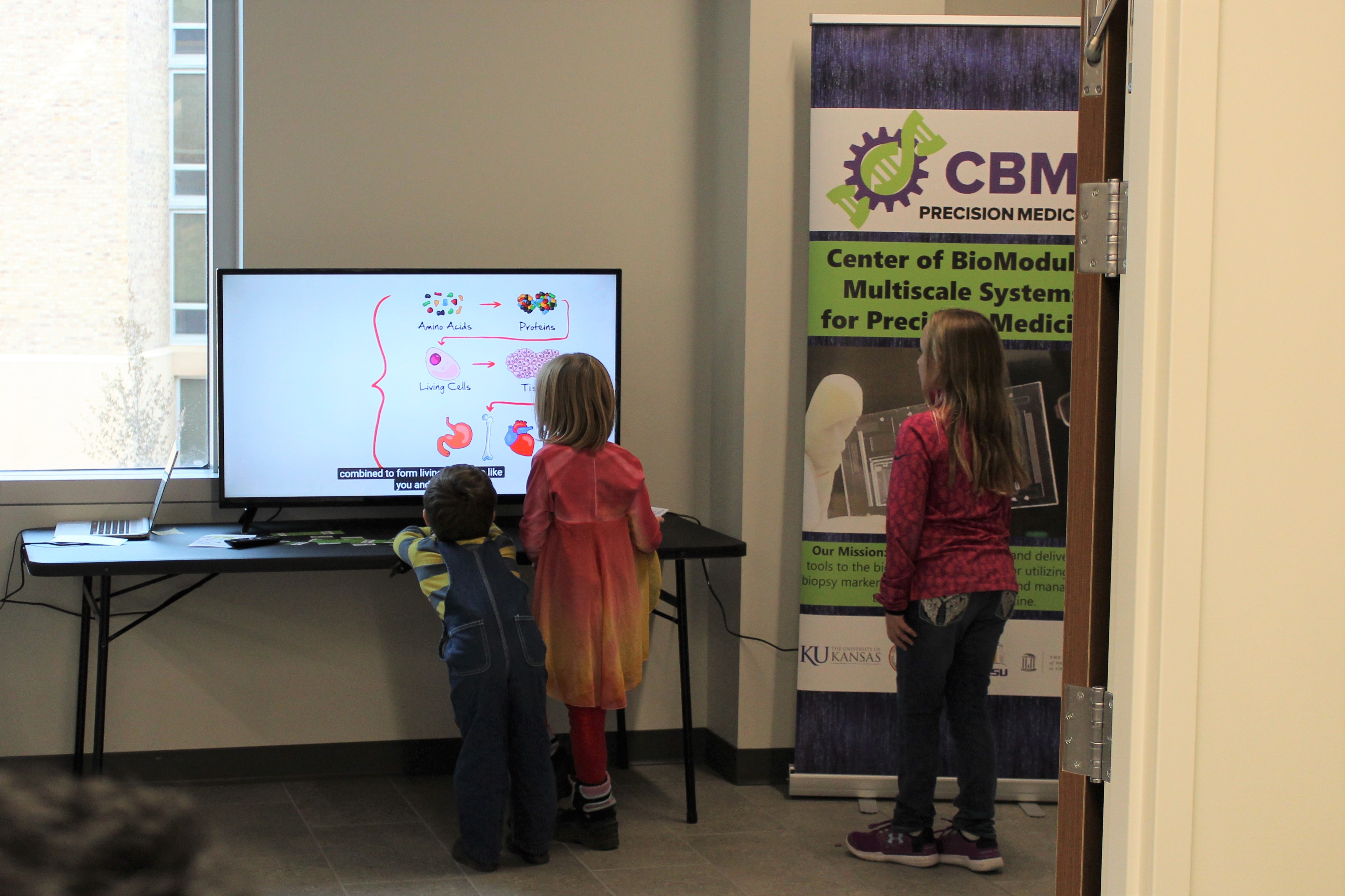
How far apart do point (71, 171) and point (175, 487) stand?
1013 mm

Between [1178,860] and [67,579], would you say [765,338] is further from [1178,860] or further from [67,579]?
[1178,860]

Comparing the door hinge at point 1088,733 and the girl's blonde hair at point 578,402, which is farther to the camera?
the girl's blonde hair at point 578,402

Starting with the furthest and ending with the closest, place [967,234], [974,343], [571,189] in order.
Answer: [571,189], [967,234], [974,343]

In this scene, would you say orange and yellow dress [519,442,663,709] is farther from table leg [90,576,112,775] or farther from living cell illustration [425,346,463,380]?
table leg [90,576,112,775]

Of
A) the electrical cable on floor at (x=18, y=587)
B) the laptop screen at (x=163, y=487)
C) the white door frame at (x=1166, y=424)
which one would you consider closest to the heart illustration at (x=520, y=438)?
the laptop screen at (x=163, y=487)

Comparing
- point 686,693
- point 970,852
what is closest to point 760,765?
point 686,693

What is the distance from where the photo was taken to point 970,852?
295cm

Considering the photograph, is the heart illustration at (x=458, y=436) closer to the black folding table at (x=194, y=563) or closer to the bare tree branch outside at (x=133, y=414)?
the black folding table at (x=194, y=563)

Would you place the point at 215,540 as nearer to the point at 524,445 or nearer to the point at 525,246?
the point at 524,445

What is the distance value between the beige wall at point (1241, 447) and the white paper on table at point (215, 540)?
248 cm

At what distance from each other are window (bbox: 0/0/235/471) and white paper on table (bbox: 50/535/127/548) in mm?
508

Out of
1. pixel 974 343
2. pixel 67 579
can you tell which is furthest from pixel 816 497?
pixel 67 579

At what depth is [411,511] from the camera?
3.52 m

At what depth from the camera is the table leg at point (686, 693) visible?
3.27m
